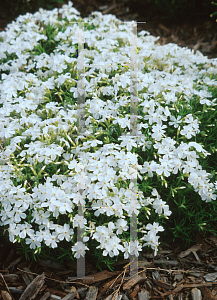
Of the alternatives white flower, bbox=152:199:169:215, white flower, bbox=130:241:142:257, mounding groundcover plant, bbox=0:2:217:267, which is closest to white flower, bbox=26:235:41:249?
mounding groundcover plant, bbox=0:2:217:267

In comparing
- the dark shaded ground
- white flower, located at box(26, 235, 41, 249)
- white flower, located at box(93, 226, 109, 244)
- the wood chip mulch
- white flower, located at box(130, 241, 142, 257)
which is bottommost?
the wood chip mulch

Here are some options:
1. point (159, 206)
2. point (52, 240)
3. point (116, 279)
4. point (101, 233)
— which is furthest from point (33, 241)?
point (159, 206)

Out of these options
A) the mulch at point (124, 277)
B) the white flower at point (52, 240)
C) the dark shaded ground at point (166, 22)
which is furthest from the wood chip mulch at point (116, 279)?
the dark shaded ground at point (166, 22)

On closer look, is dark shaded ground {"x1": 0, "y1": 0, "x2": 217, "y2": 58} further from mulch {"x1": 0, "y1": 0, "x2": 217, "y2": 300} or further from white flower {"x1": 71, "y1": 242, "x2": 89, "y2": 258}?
white flower {"x1": 71, "y1": 242, "x2": 89, "y2": 258}

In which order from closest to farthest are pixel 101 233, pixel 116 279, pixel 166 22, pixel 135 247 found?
pixel 101 233 → pixel 135 247 → pixel 116 279 → pixel 166 22

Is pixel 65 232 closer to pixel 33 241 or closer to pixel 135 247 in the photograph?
pixel 33 241

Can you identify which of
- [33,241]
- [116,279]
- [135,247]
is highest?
[33,241]
